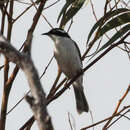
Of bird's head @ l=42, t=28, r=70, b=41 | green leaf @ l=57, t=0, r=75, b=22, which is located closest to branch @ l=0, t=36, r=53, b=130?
green leaf @ l=57, t=0, r=75, b=22

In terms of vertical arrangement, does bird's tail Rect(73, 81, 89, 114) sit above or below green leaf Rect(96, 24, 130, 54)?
above

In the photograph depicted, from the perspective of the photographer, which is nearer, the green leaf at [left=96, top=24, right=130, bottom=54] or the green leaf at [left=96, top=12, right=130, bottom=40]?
the green leaf at [left=96, top=24, right=130, bottom=54]

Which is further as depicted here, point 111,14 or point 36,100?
point 111,14

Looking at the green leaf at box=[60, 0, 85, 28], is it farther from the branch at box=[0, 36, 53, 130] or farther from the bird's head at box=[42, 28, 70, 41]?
the branch at box=[0, 36, 53, 130]

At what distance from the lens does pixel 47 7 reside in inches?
103

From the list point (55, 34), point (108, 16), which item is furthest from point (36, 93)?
point (55, 34)

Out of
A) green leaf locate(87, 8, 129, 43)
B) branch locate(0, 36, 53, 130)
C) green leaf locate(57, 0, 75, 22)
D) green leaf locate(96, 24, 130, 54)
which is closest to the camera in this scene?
branch locate(0, 36, 53, 130)

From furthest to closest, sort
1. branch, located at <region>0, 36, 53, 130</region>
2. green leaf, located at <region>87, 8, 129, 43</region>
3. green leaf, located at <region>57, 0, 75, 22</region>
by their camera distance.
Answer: green leaf, located at <region>57, 0, 75, 22</region>
green leaf, located at <region>87, 8, 129, 43</region>
branch, located at <region>0, 36, 53, 130</region>

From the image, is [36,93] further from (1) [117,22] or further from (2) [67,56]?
(2) [67,56]

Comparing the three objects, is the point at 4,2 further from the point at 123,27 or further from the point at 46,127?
the point at 46,127

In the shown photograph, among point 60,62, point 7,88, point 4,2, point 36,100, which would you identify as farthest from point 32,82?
point 60,62

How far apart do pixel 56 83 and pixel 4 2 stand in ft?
2.08

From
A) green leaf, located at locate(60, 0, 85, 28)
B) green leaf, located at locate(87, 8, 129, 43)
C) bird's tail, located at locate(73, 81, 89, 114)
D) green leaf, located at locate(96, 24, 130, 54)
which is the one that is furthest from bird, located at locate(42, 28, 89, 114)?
green leaf, located at locate(96, 24, 130, 54)

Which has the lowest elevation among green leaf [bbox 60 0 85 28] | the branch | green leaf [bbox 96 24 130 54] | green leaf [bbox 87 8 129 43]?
the branch
